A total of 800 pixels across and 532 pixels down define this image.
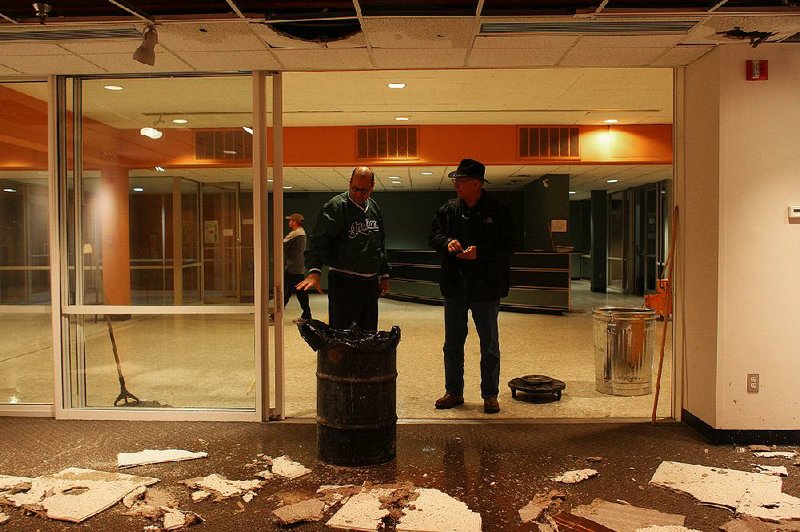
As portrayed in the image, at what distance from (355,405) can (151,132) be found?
3.24 metres

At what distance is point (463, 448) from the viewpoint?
3.59m

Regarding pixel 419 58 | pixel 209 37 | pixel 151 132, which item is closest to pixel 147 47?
pixel 209 37

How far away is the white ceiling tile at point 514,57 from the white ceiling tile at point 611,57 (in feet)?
0.27

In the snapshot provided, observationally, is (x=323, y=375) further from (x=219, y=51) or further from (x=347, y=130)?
(x=347, y=130)

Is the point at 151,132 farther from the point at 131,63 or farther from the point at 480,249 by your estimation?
the point at 480,249

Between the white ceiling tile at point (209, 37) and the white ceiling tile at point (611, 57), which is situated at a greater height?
the white ceiling tile at point (209, 37)

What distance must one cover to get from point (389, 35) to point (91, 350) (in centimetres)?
291

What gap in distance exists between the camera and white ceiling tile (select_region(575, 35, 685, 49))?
11.5ft

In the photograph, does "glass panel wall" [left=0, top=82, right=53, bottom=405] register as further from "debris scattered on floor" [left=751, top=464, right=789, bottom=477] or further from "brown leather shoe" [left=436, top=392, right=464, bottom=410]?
"debris scattered on floor" [left=751, top=464, right=789, bottom=477]

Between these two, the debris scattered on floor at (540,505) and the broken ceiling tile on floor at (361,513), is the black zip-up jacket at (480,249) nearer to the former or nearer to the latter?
the debris scattered on floor at (540,505)

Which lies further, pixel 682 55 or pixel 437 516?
pixel 682 55

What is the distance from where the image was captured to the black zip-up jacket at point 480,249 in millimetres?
4250

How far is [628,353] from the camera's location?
4809mm

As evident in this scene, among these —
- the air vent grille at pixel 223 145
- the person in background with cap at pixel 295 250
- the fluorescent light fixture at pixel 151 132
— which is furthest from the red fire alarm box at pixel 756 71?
the person in background with cap at pixel 295 250
